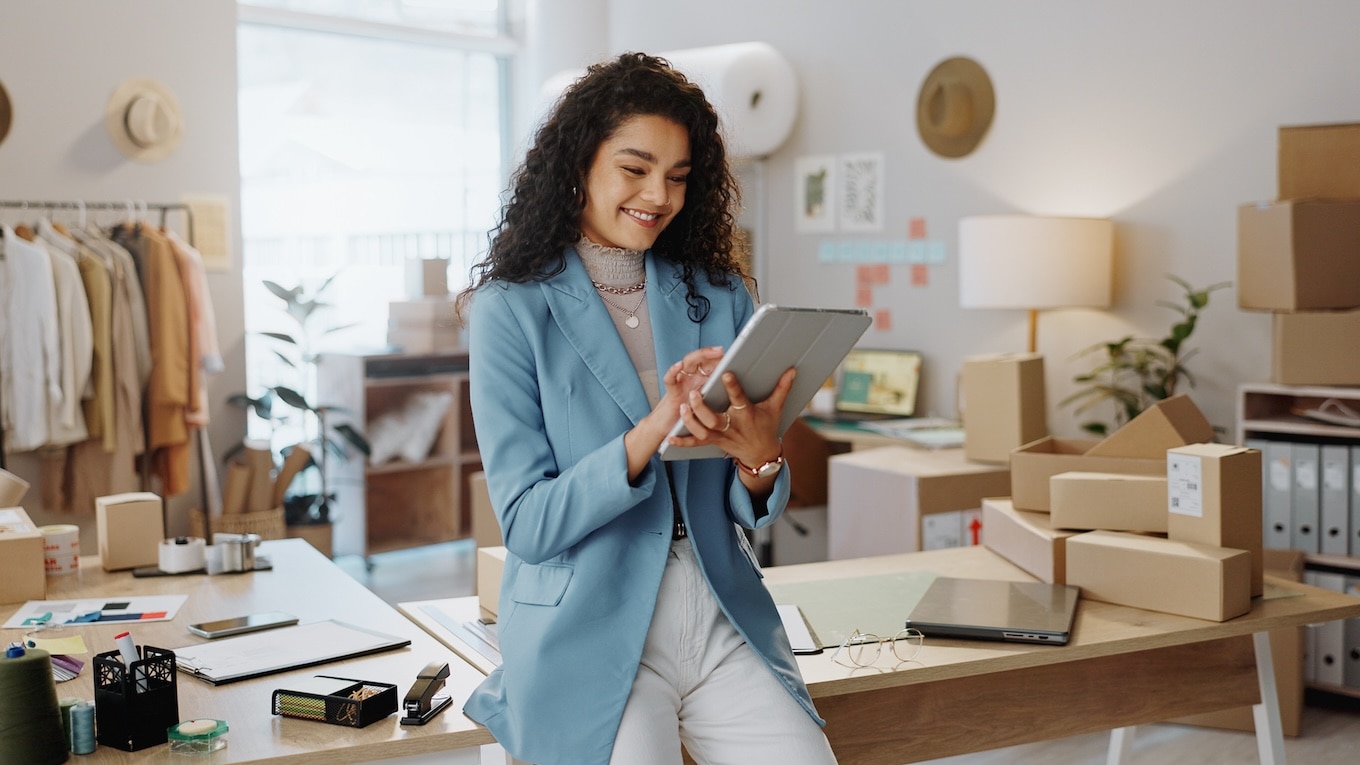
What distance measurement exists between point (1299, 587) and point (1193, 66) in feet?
7.50

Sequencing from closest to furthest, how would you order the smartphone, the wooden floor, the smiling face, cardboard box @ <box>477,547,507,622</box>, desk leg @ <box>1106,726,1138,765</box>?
the smiling face
the smartphone
cardboard box @ <box>477,547,507,622</box>
desk leg @ <box>1106,726,1138,765</box>
the wooden floor

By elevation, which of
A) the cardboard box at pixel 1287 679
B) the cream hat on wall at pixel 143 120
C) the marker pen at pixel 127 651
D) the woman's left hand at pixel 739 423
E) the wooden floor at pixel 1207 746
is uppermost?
the cream hat on wall at pixel 143 120

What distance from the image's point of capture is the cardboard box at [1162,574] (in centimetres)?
215

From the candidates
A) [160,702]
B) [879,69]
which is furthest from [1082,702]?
[879,69]

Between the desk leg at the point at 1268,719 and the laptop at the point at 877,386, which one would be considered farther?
the laptop at the point at 877,386

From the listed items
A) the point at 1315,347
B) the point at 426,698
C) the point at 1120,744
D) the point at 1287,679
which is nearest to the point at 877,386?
the point at 1315,347

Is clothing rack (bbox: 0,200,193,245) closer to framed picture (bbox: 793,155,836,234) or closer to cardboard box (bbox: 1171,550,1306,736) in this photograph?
framed picture (bbox: 793,155,836,234)

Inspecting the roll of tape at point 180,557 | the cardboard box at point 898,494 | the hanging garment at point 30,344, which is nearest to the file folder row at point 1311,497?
the cardboard box at point 898,494

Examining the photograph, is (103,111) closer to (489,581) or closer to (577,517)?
(489,581)

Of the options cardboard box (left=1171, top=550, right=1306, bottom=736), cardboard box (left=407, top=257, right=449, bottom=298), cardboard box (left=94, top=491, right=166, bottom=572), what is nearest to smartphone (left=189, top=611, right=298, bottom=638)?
cardboard box (left=94, top=491, right=166, bottom=572)

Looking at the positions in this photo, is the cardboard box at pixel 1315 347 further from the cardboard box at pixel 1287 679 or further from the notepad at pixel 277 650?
the notepad at pixel 277 650

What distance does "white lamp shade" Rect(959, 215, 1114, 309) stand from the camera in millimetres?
4141

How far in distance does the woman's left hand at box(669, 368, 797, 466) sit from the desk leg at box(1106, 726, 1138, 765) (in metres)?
1.54

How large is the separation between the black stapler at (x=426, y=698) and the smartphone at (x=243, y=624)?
45cm
